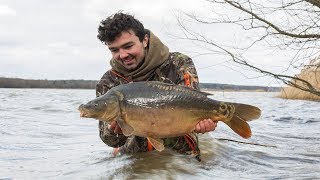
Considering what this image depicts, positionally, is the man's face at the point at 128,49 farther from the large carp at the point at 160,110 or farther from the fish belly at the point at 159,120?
the fish belly at the point at 159,120

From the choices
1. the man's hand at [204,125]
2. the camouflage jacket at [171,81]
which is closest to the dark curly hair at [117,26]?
the camouflage jacket at [171,81]

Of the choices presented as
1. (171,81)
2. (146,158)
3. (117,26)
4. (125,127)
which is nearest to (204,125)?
(125,127)

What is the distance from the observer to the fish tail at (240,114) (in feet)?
15.2

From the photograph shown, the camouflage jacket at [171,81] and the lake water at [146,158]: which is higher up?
the camouflage jacket at [171,81]

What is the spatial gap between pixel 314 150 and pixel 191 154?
12.8 feet

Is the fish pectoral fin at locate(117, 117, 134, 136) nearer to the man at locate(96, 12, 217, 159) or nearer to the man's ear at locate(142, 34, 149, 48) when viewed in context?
the man at locate(96, 12, 217, 159)

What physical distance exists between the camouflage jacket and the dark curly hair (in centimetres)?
52

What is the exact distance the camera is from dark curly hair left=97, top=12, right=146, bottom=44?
564cm

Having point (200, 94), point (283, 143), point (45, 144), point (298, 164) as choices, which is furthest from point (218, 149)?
point (200, 94)

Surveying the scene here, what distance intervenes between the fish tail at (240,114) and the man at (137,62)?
4.38ft

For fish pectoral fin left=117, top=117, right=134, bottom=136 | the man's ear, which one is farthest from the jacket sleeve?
fish pectoral fin left=117, top=117, right=134, bottom=136

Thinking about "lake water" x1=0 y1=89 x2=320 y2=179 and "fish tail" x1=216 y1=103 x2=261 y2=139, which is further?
"lake water" x1=0 y1=89 x2=320 y2=179

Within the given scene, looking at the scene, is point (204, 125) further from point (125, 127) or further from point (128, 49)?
point (128, 49)

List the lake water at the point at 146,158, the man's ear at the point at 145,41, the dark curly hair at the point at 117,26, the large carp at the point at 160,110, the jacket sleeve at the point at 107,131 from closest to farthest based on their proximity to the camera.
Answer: the large carp at the point at 160,110, the dark curly hair at the point at 117,26, the jacket sleeve at the point at 107,131, the man's ear at the point at 145,41, the lake water at the point at 146,158
